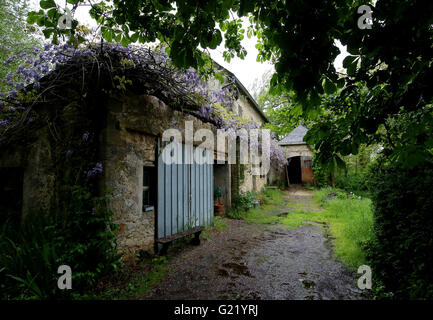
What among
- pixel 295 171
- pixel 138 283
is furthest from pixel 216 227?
pixel 295 171

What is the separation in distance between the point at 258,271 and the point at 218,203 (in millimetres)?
4192

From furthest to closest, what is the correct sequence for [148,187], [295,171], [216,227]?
[295,171]
[216,227]
[148,187]

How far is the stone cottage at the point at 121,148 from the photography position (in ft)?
11.0

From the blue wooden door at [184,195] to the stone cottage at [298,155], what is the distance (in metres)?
Result: 11.3

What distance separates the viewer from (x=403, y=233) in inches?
103

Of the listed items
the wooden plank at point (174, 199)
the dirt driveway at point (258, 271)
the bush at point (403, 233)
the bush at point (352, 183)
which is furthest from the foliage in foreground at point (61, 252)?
the bush at point (352, 183)

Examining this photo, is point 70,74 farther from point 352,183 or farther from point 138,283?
point 352,183

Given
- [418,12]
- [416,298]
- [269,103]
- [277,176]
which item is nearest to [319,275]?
[416,298]

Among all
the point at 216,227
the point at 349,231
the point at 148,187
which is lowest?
the point at 216,227

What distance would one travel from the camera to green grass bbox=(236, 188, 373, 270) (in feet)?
13.4

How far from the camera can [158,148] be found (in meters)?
4.21

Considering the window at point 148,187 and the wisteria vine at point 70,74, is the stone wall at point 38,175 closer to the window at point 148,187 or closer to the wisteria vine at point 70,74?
the wisteria vine at point 70,74

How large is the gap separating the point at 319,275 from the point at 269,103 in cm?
1890

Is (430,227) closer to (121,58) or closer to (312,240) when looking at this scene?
(312,240)
